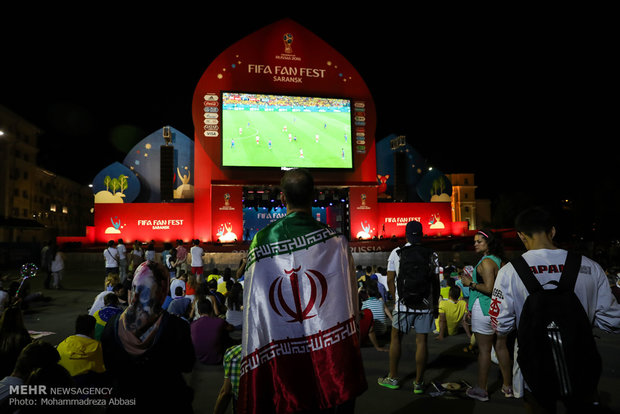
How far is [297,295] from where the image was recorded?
1914mm

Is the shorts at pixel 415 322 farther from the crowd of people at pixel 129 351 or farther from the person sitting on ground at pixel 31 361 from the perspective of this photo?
the person sitting on ground at pixel 31 361

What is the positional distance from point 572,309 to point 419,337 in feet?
6.40

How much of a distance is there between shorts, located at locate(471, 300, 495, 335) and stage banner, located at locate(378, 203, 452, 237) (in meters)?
17.5

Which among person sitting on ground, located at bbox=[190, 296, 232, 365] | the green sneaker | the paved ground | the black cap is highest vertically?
the black cap

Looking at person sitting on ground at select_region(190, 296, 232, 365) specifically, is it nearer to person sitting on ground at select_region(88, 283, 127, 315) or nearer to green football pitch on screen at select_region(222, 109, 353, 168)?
person sitting on ground at select_region(88, 283, 127, 315)

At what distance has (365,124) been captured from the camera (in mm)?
20656

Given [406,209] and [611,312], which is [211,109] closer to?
[406,209]

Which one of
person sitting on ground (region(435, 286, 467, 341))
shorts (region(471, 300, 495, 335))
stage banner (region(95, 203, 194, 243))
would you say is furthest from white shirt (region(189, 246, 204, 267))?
stage banner (region(95, 203, 194, 243))

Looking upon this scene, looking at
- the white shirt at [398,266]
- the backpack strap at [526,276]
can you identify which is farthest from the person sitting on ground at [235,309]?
the backpack strap at [526,276]

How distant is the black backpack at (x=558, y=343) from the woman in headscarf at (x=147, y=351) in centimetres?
192

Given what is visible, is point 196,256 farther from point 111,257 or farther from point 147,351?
point 147,351

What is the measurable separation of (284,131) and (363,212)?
582 centimetres

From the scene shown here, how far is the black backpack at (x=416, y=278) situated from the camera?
3918 millimetres

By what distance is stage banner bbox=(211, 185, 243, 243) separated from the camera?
743 inches
